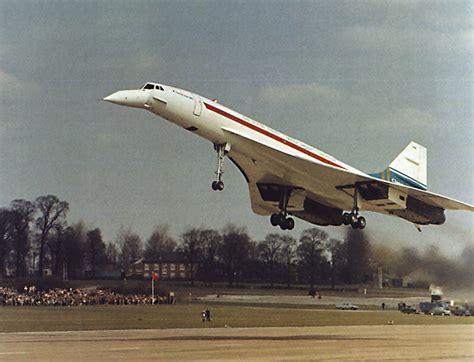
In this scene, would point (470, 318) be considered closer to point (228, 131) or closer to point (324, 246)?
point (324, 246)

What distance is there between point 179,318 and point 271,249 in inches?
248

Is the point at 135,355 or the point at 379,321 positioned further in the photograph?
the point at 379,321

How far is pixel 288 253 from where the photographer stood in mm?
39219

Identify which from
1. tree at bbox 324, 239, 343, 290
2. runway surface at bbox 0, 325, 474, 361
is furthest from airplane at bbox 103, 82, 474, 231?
runway surface at bbox 0, 325, 474, 361

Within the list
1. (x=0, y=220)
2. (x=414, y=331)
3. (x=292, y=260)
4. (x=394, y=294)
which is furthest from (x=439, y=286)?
(x=0, y=220)

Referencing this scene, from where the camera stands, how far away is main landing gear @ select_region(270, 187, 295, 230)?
3209 cm

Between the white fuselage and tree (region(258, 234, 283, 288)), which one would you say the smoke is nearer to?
tree (region(258, 234, 283, 288))

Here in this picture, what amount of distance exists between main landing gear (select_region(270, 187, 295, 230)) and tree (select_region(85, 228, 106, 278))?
9.49 meters

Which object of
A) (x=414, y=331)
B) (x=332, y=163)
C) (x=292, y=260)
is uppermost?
(x=332, y=163)

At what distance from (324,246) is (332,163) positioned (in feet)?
30.3

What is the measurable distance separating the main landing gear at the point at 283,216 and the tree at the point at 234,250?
19.4 feet

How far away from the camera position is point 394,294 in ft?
130

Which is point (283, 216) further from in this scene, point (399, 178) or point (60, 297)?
point (60, 297)

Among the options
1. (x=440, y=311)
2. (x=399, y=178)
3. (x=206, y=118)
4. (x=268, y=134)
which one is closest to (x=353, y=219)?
(x=399, y=178)
